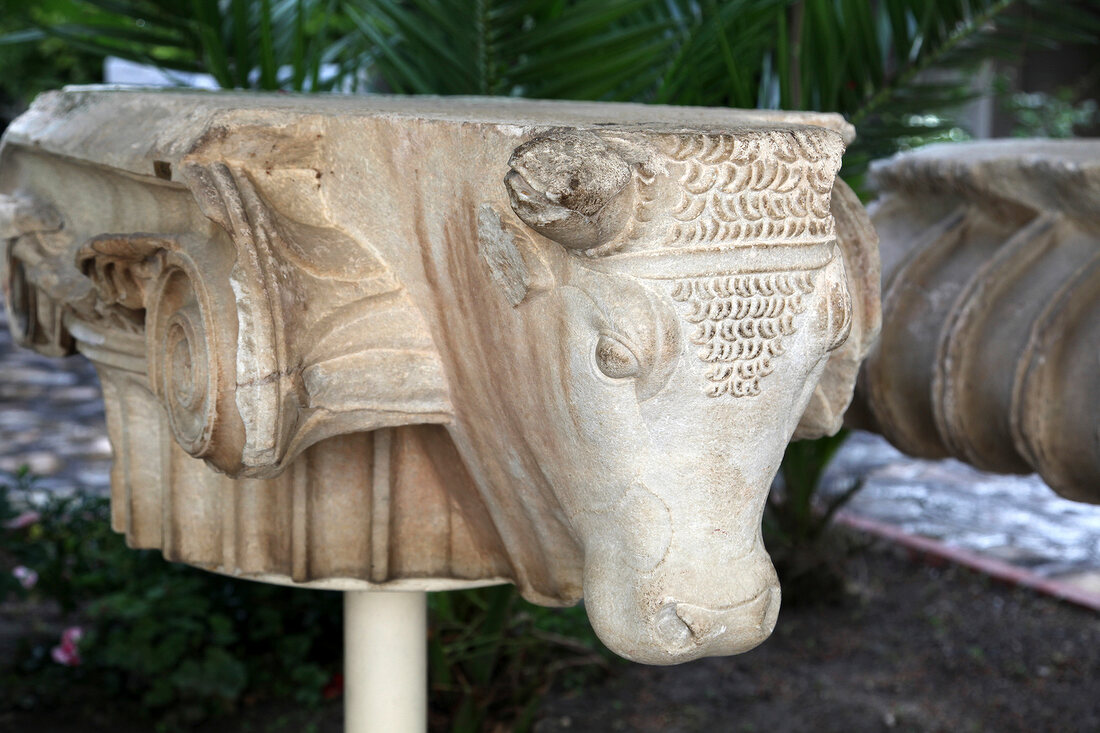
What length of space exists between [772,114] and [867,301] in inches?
8.7

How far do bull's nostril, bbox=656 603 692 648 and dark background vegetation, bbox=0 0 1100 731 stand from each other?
1.07 meters

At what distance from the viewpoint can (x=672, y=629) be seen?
990 millimetres

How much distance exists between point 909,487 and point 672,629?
10.7 ft

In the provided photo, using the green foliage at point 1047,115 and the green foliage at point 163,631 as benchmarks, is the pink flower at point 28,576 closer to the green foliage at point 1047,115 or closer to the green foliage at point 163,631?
the green foliage at point 163,631

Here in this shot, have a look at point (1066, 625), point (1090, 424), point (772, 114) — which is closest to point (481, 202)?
point (772, 114)

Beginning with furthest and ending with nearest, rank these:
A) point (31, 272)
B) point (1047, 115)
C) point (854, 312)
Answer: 1. point (1047, 115)
2. point (31, 272)
3. point (854, 312)

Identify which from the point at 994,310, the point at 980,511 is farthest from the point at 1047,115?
the point at 994,310

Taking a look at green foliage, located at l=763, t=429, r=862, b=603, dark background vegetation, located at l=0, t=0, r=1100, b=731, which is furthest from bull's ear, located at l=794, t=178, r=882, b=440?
green foliage, located at l=763, t=429, r=862, b=603

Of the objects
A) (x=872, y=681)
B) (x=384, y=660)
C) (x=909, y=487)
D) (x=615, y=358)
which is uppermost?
(x=615, y=358)

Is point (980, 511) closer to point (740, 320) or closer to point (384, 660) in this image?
point (384, 660)

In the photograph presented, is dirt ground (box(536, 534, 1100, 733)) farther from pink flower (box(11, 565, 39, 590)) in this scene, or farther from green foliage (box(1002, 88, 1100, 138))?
green foliage (box(1002, 88, 1100, 138))

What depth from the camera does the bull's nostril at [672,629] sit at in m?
0.99

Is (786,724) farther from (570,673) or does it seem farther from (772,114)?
(772,114)

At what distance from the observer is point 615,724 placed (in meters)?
2.55
